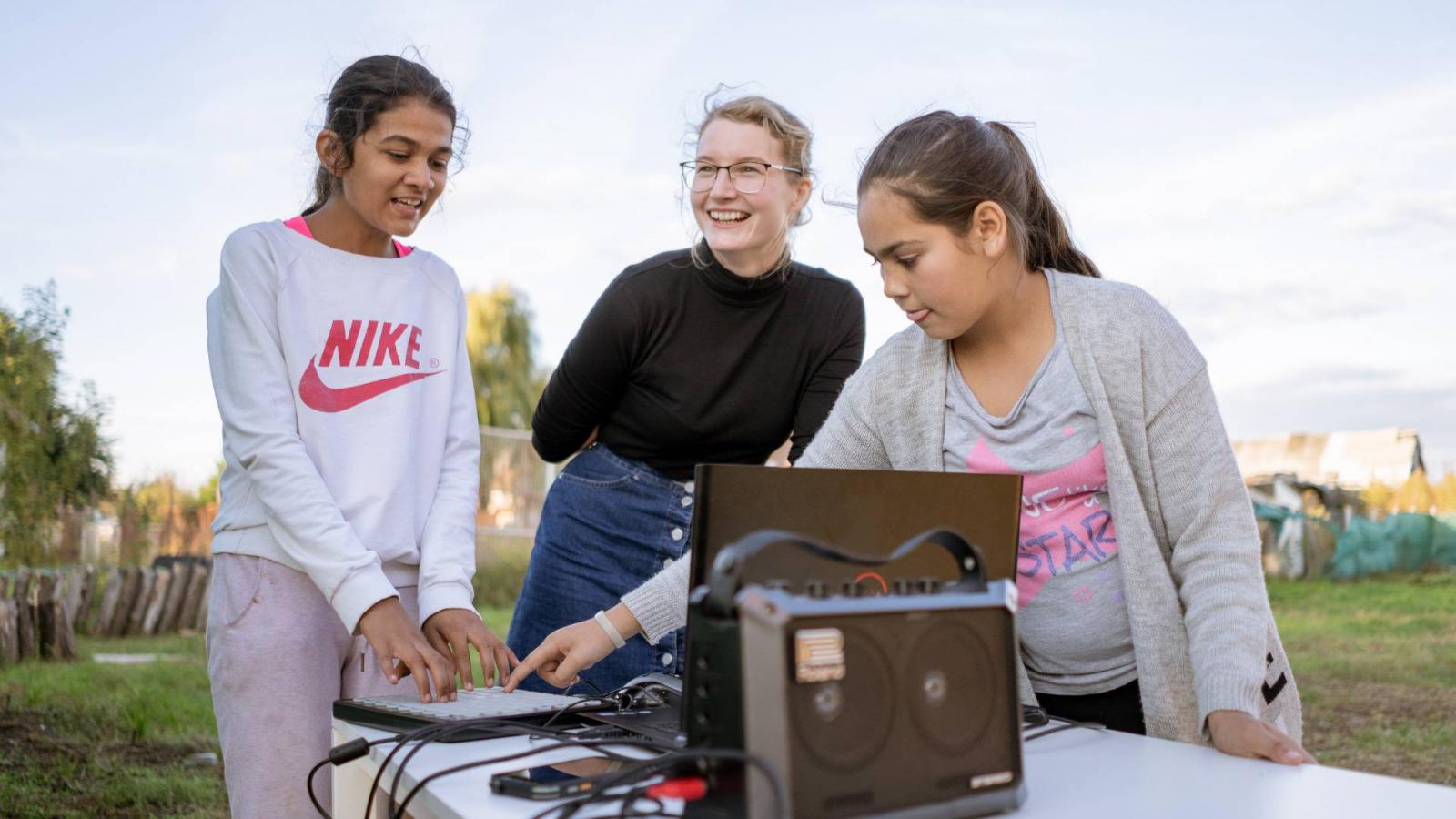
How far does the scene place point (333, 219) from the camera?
Result: 2205 mm

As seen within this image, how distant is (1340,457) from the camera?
12.4 m

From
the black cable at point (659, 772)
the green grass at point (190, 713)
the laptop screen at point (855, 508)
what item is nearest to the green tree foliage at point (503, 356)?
the green grass at point (190, 713)

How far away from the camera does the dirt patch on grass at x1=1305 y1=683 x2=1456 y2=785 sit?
18.3 feet

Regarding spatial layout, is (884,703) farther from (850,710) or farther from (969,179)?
(969,179)

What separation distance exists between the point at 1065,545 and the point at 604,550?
129cm

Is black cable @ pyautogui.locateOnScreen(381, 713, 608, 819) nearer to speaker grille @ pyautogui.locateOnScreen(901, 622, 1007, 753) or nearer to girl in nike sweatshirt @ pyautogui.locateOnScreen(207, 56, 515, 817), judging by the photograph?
girl in nike sweatshirt @ pyautogui.locateOnScreen(207, 56, 515, 817)

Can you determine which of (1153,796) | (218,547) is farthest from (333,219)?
(1153,796)

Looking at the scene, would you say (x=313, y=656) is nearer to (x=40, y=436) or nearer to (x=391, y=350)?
(x=391, y=350)

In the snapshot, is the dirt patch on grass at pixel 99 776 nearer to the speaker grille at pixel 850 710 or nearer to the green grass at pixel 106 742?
the green grass at pixel 106 742

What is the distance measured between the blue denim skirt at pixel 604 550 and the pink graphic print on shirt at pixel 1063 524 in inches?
41.6

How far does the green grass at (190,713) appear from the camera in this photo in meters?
4.71

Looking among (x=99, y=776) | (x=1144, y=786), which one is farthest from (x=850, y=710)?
(x=99, y=776)

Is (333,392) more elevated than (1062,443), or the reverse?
(333,392)

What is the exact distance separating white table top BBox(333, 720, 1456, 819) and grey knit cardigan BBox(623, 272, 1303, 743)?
0.20 m
